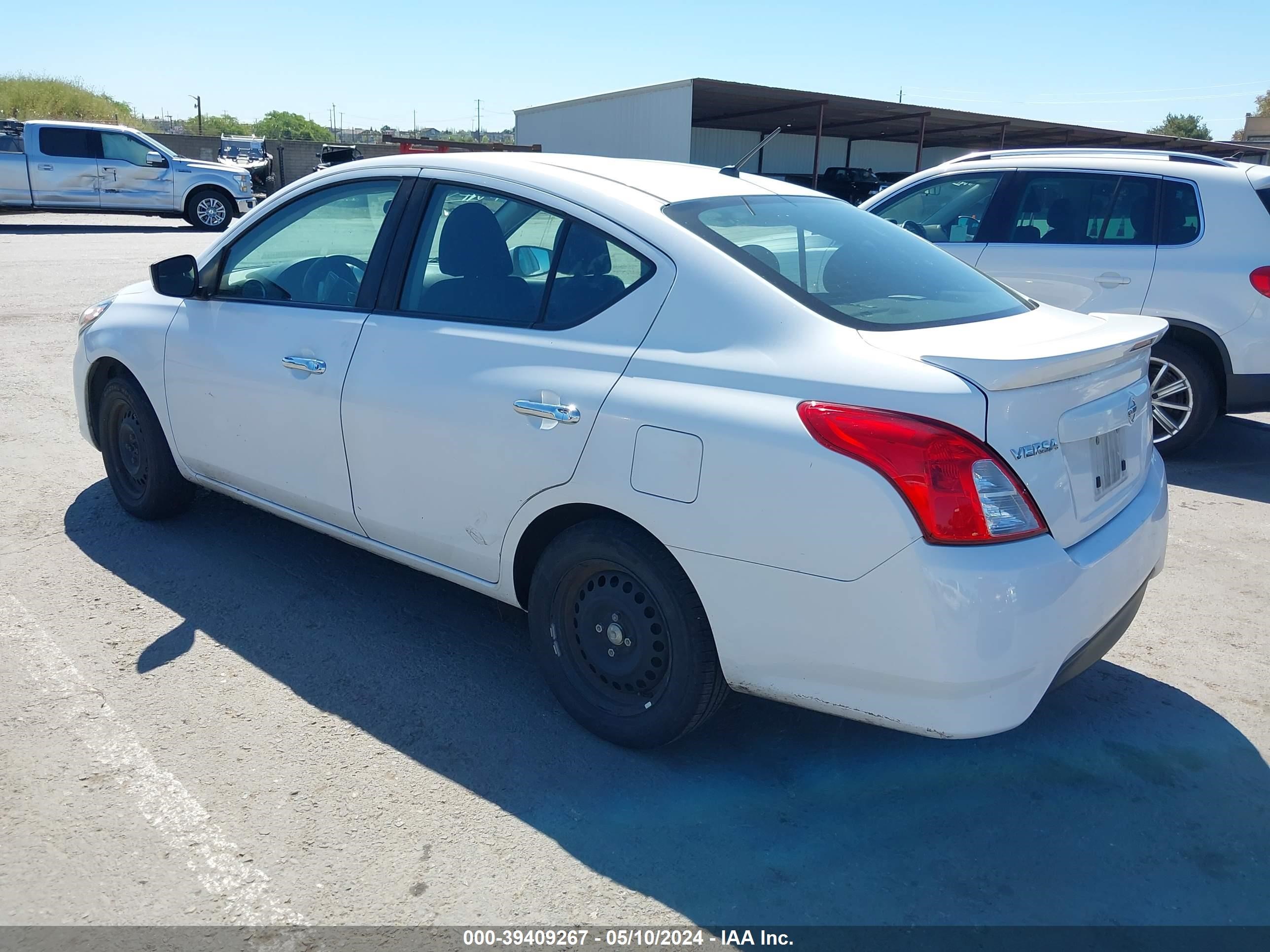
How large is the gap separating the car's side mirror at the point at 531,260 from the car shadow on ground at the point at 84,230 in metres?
21.0

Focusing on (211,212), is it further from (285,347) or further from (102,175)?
(285,347)

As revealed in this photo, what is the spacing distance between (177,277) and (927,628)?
11.3 feet

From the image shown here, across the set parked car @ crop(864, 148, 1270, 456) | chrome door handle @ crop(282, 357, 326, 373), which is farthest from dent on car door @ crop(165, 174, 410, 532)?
parked car @ crop(864, 148, 1270, 456)

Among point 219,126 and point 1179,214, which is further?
point 219,126

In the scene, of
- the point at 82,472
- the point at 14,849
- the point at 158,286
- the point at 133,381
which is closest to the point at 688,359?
the point at 14,849

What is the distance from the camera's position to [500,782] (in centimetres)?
293

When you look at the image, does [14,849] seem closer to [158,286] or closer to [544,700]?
[544,700]

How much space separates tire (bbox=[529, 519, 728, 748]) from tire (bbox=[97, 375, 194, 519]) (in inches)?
90.8

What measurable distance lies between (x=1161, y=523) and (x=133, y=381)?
14.0 feet

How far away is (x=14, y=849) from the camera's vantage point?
2.59 metres

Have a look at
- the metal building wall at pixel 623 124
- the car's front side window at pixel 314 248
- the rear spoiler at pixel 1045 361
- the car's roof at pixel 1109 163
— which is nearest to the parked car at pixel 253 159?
the metal building wall at pixel 623 124

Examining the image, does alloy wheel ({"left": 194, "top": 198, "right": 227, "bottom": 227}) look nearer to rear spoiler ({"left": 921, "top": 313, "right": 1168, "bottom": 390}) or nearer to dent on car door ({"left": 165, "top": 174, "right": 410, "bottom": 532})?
dent on car door ({"left": 165, "top": 174, "right": 410, "bottom": 532})

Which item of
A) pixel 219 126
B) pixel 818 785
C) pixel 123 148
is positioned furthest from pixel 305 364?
pixel 219 126

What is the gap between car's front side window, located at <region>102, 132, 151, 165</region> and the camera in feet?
69.9
